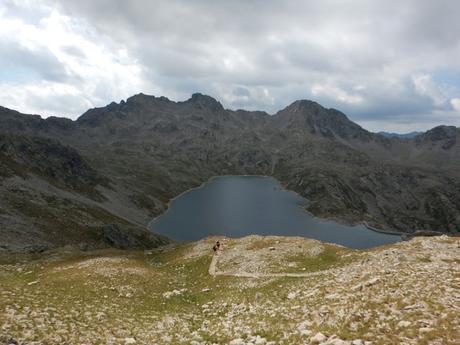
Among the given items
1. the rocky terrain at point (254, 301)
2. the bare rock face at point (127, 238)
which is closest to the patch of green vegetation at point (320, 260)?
the rocky terrain at point (254, 301)

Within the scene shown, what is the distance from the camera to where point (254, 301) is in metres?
29.6

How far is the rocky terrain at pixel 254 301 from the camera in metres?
18.8

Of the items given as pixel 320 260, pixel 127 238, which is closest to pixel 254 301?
pixel 320 260

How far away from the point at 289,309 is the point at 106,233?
384 ft

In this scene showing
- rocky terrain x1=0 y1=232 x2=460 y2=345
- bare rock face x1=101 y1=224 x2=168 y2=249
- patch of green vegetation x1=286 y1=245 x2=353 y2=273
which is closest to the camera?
rocky terrain x1=0 y1=232 x2=460 y2=345

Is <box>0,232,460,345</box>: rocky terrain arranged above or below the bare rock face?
above

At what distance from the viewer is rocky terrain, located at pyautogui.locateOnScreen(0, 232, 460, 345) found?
61.6ft

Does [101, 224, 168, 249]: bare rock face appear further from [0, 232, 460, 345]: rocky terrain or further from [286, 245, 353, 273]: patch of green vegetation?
[286, 245, 353, 273]: patch of green vegetation

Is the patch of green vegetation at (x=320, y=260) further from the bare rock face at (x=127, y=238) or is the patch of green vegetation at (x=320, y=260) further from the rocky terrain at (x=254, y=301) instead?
the bare rock face at (x=127, y=238)

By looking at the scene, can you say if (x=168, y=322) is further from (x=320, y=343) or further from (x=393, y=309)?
(x=393, y=309)

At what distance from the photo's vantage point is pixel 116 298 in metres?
32.3

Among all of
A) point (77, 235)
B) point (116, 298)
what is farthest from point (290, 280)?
point (77, 235)

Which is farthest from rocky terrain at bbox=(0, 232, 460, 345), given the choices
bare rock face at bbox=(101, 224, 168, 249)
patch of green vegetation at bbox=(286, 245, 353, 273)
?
bare rock face at bbox=(101, 224, 168, 249)

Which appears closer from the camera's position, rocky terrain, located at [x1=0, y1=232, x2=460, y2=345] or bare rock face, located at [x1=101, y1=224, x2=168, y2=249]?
rocky terrain, located at [x1=0, y1=232, x2=460, y2=345]
